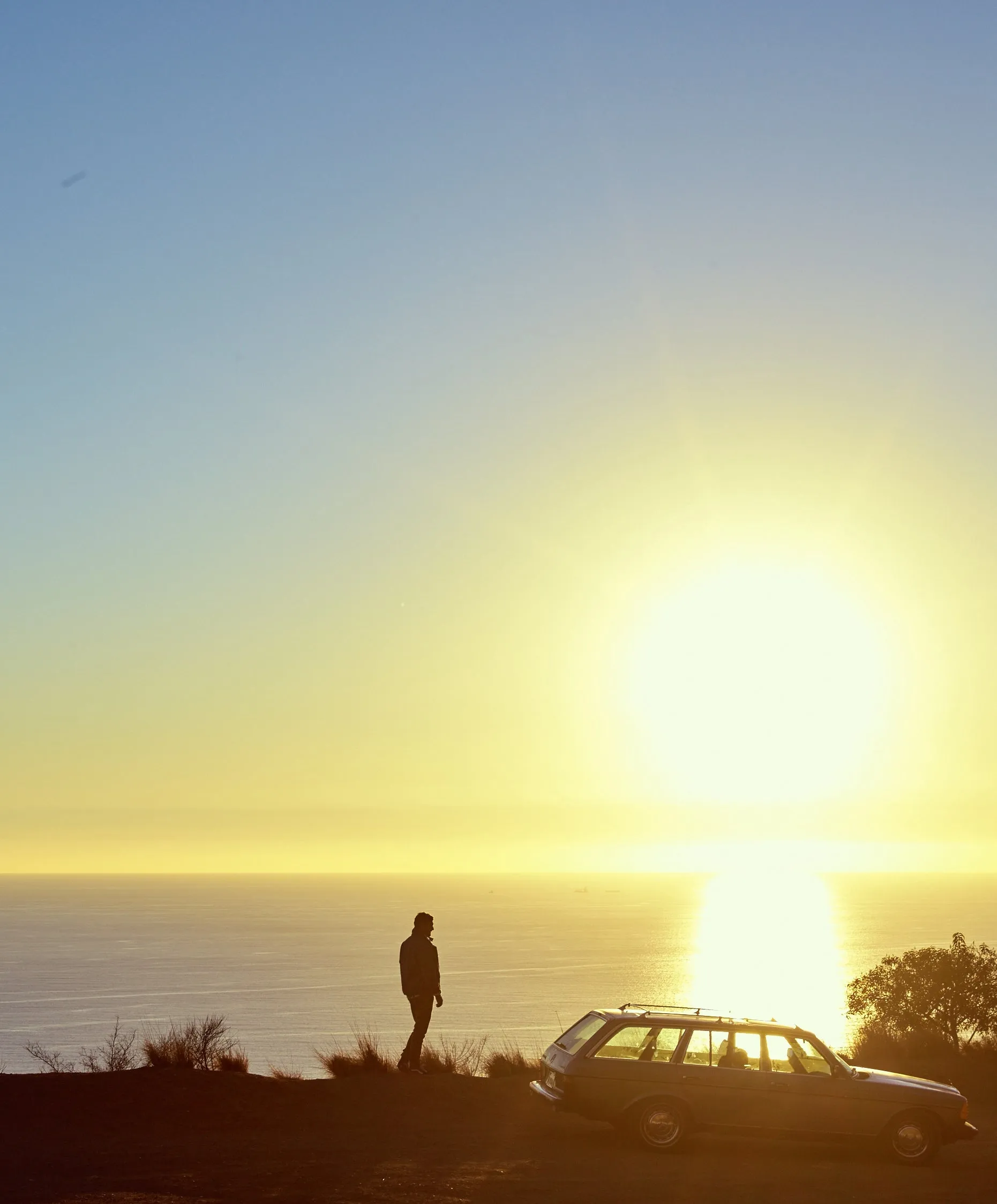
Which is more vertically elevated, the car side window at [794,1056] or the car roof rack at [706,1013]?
the car roof rack at [706,1013]

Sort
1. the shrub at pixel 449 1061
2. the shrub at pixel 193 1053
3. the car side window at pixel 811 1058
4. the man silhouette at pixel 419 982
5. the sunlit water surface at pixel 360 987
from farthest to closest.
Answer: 1. the sunlit water surface at pixel 360 987
2. the shrub at pixel 449 1061
3. the shrub at pixel 193 1053
4. the man silhouette at pixel 419 982
5. the car side window at pixel 811 1058

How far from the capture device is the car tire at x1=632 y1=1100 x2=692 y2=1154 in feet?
43.9

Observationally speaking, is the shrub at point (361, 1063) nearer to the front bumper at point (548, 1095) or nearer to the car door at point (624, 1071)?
the front bumper at point (548, 1095)

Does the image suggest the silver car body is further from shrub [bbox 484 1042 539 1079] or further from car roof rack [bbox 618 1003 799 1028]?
shrub [bbox 484 1042 539 1079]

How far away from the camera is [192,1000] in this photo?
12112 cm

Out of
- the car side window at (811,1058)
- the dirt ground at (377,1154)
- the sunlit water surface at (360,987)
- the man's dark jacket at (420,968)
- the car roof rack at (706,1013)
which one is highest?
the man's dark jacket at (420,968)

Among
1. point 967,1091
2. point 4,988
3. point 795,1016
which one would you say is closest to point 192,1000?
point 4,988

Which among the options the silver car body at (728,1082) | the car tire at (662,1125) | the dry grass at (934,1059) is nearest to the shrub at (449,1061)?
the silver car body at (728,1082)

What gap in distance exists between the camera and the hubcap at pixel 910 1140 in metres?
13.6

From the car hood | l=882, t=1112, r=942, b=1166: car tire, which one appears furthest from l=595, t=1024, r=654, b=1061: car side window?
l=882, t=1112, r=942, b=1166: car tire

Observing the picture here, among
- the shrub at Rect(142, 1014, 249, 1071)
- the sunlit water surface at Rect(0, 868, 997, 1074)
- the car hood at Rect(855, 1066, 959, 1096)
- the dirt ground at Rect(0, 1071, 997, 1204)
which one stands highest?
the car hood at Rect(855, 1066, 959, 1096)

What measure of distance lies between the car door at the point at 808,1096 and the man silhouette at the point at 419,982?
5.11 m

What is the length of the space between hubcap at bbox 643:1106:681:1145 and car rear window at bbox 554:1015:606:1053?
1016mm

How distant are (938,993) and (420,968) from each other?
1875cm
